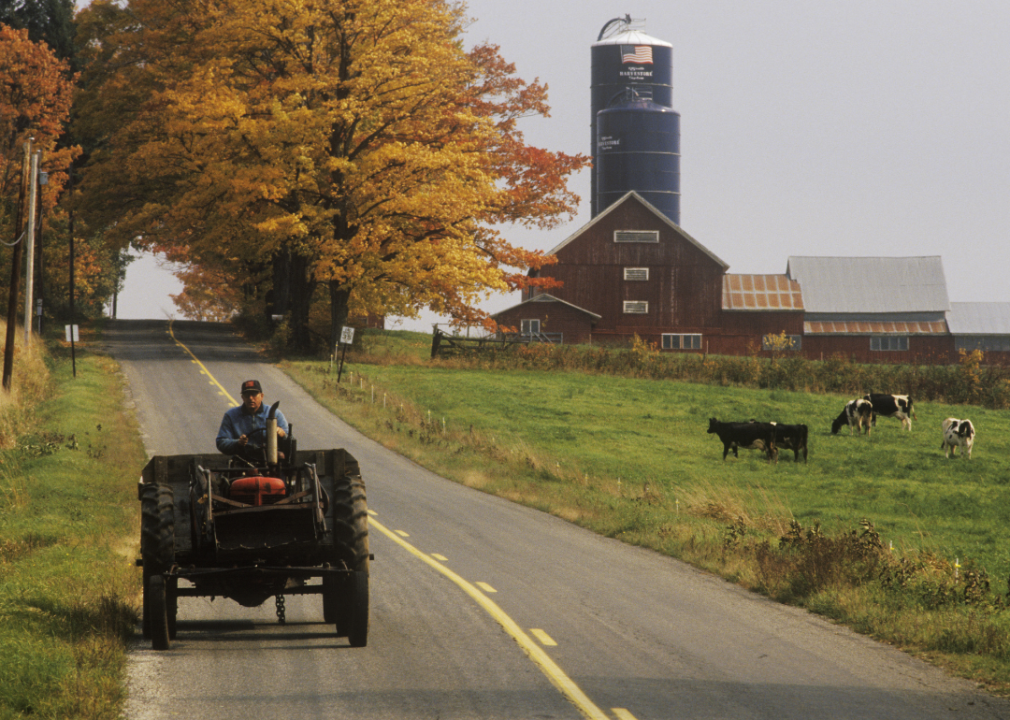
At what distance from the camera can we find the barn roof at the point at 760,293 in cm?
7644

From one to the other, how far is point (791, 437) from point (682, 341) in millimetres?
44389

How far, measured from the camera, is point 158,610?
389 inches

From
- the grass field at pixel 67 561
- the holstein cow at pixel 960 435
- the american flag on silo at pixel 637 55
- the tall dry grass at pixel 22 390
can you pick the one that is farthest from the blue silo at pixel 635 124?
the grass field at pixel 67 561

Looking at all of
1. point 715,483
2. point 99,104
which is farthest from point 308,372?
point 715,483

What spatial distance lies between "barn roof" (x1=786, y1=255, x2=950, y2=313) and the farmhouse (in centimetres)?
49

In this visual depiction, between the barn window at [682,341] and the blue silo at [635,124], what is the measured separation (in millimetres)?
43462

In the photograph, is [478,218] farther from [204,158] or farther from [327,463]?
[327,463]

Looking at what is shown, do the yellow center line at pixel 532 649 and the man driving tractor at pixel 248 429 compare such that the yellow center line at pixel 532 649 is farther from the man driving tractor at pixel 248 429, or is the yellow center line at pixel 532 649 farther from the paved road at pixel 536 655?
the man driving tractor at pixel 248 429

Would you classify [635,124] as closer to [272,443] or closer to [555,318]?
[555,318]

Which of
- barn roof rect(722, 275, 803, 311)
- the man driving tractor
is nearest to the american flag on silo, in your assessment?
barn roof rect(722, 275, 803, 311)

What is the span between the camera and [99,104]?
54.2 meters

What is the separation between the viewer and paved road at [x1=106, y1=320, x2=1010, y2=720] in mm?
8562

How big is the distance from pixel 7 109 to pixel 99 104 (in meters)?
8.44

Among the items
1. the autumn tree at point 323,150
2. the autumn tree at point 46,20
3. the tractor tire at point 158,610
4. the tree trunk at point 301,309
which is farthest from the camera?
the autumn tree at point 46,20
